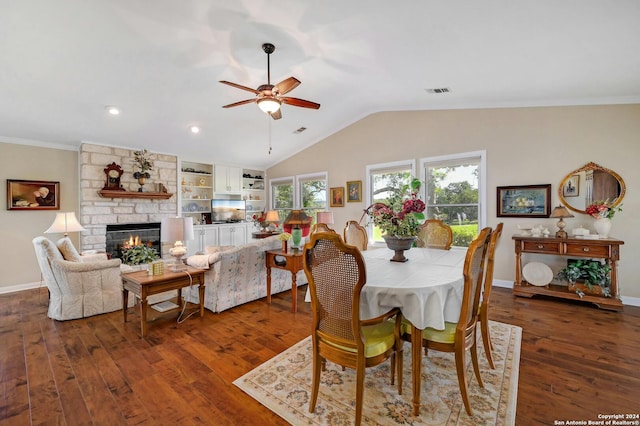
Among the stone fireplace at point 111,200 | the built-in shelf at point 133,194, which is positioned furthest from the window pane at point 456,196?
the stone fireplace at point 111,200

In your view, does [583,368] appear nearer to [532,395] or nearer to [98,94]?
[532,395]

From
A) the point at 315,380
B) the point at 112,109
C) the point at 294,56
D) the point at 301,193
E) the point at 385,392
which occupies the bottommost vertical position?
the point at 385,392

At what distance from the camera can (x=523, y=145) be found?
4.21 metres

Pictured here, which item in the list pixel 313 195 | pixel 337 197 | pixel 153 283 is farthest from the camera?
pixel 313 195

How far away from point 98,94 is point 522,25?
16.5 feet

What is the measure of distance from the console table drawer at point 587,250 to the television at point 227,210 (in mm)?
6674

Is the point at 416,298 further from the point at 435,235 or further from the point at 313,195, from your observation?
the point at 313,195

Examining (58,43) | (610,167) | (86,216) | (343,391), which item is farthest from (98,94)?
(610,167)

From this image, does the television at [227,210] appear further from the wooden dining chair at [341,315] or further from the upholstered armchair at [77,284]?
the wooden dining chair at [341,315]

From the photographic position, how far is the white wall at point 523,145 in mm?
3631

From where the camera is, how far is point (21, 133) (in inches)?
178

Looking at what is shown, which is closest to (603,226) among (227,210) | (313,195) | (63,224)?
(313,195)

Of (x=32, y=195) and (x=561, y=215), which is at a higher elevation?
(x=32, y=195)

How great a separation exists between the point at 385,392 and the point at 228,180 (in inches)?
252
